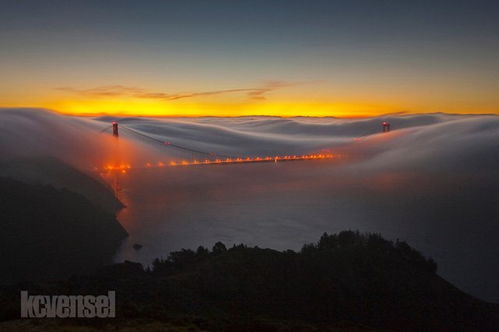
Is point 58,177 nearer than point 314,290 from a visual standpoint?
No

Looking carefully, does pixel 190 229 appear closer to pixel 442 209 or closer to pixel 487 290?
pixel 487 290

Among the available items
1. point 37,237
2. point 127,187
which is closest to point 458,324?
point 37,237

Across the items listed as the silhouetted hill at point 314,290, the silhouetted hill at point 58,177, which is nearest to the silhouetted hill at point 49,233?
the silhouetted hill at point 58,177

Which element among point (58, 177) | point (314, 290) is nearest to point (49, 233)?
point (58, 177)

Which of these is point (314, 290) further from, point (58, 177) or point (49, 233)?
point (58, 177)

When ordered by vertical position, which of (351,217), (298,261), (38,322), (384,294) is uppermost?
(38,322)

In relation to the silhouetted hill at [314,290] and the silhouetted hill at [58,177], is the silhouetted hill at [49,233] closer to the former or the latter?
the silhouetted hill at [58,177]
